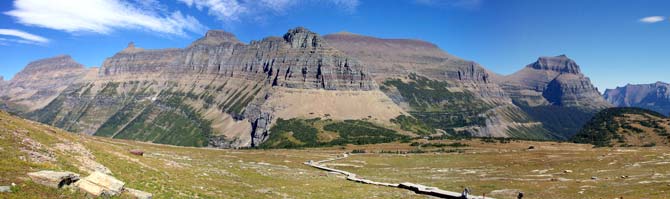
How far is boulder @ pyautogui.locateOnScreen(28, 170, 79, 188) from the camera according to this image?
31766 millimetres

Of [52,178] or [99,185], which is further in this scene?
[99,185]

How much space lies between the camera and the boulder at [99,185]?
32.9 meters

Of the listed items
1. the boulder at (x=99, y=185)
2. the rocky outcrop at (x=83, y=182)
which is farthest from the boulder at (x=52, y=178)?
the boulder at (x=99, y=185)

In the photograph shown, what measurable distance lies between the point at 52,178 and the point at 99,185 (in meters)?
3.29

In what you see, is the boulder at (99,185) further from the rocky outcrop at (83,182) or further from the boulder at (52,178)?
the boulder at (52,178)

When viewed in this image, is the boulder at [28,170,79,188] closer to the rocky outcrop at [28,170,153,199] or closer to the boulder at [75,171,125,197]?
the rocky outcrop at [28,170,153,199]

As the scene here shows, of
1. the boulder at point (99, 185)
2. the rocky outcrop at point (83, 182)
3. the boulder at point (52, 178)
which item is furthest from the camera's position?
the boulder at point (99, 185)

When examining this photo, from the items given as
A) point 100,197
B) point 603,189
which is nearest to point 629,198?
point 603,189

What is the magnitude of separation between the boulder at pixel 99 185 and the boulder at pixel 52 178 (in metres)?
0.93

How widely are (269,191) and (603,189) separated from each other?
49.5 m

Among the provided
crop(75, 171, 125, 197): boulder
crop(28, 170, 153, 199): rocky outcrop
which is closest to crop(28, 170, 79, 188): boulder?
crop(28, 170, 153, 199): rocky outcrop

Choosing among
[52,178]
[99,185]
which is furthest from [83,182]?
[52,178]

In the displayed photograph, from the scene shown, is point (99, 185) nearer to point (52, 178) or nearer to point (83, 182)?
A: point (83, 182)

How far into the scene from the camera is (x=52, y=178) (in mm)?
32000
